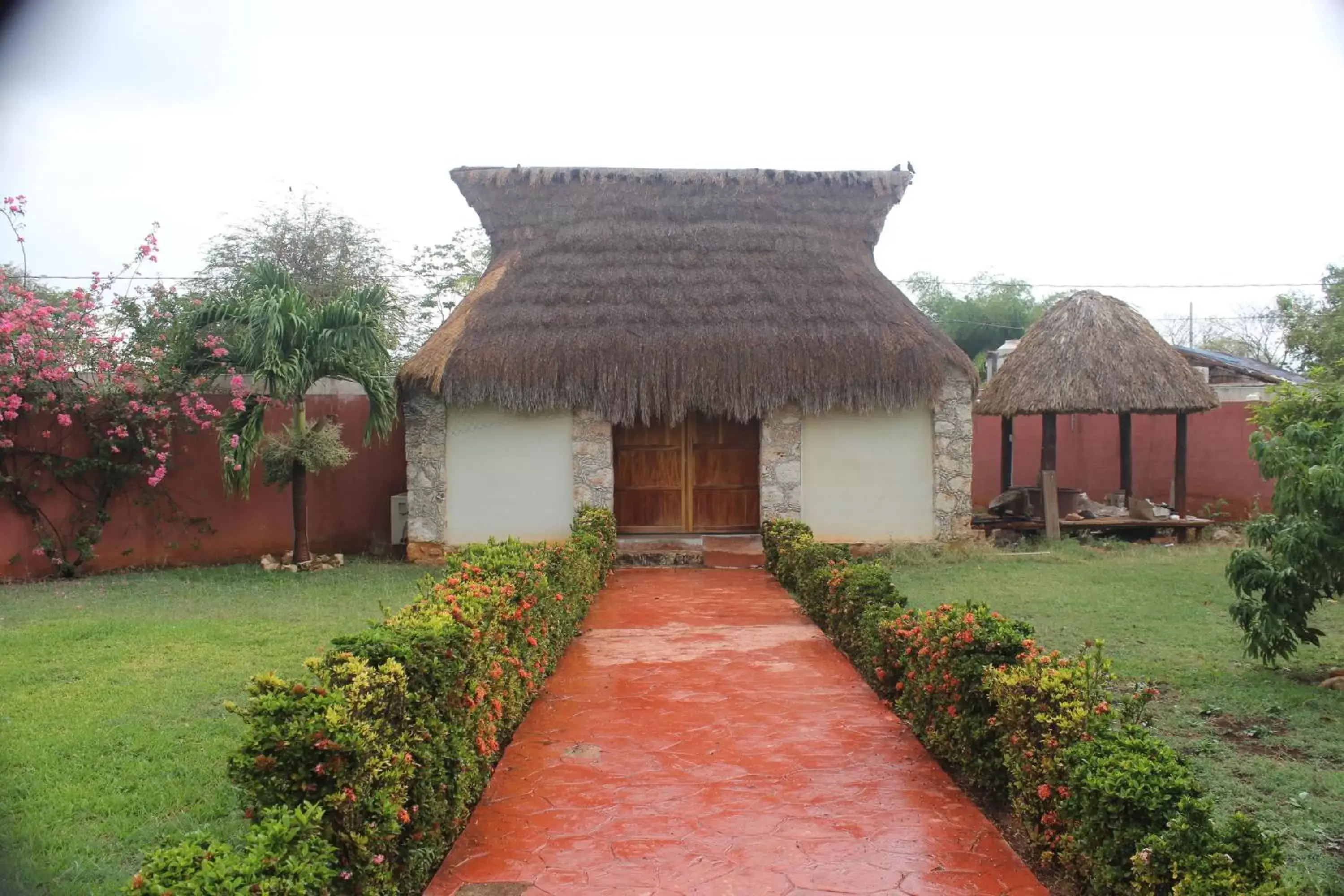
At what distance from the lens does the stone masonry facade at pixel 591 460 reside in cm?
1299

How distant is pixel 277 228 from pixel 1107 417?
57.4 feet

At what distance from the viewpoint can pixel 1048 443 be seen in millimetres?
15180

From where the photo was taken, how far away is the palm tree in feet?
37.5

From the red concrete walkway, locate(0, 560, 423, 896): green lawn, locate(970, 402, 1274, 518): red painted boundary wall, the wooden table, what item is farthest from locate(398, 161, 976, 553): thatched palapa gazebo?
the red concrete walkway

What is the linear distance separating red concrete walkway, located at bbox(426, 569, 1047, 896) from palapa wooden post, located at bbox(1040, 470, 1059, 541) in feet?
27.2

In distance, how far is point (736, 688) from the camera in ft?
21.5

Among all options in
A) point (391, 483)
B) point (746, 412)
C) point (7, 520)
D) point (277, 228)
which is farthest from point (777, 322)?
point (277, 228)

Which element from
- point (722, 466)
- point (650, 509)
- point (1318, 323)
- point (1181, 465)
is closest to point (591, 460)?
point (650, 509)

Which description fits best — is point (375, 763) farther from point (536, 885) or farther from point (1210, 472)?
point (1210, 472)

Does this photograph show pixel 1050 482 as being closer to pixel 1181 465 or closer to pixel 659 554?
pixel 1181 465

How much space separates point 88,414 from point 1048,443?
1253 cm

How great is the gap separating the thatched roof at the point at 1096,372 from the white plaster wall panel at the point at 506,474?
6525mm

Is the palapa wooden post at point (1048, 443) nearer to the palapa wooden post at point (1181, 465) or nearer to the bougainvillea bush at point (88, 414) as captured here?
the palapa wooden post at point (1181, 465)

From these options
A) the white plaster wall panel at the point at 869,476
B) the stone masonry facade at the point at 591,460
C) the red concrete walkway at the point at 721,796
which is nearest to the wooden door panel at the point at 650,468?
the stone masonry facade at the point at 591,460
